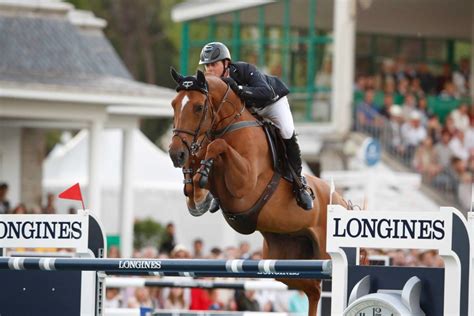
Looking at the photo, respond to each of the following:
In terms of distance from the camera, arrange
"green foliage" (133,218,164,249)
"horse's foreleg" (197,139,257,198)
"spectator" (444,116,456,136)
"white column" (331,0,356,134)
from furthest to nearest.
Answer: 1. "green foliage" (133,218,164,249)
2. "white column" (331,0,356,134)
3. "spectator" (444,116,456,136)
4. "horse's foreleg" (197,139,257,198)

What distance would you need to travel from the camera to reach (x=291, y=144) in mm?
9195

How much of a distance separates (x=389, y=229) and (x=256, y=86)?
303 cm

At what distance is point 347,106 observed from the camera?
2562 centimetres

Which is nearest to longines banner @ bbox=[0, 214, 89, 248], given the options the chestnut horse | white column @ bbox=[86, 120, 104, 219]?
the chestnut horse

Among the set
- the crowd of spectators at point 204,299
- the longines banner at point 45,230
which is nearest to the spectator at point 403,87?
the crowd of spectators at point 204,299

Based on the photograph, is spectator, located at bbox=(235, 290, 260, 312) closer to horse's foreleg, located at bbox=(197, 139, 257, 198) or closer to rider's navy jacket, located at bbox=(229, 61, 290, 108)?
rider's navy jacket, located at bbox=(229, 61, 290, 108)

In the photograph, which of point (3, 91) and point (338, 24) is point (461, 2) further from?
point (3, 91)

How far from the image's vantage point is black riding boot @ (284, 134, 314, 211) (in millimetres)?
9102

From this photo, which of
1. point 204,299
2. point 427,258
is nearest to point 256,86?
point 204,299

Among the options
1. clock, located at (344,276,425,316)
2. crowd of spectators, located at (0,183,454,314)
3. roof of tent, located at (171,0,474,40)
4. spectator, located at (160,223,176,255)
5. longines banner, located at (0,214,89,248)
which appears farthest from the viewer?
roof of tent, located at (171,0,474,40)

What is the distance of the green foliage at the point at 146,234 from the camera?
101 ft

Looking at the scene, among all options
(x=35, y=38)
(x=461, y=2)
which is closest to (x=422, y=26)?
(x=461, y=2)

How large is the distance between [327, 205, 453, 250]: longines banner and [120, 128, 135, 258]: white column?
564 inches

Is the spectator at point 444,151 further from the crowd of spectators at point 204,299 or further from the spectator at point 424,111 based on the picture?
the crowd of spectators at point 204,299
